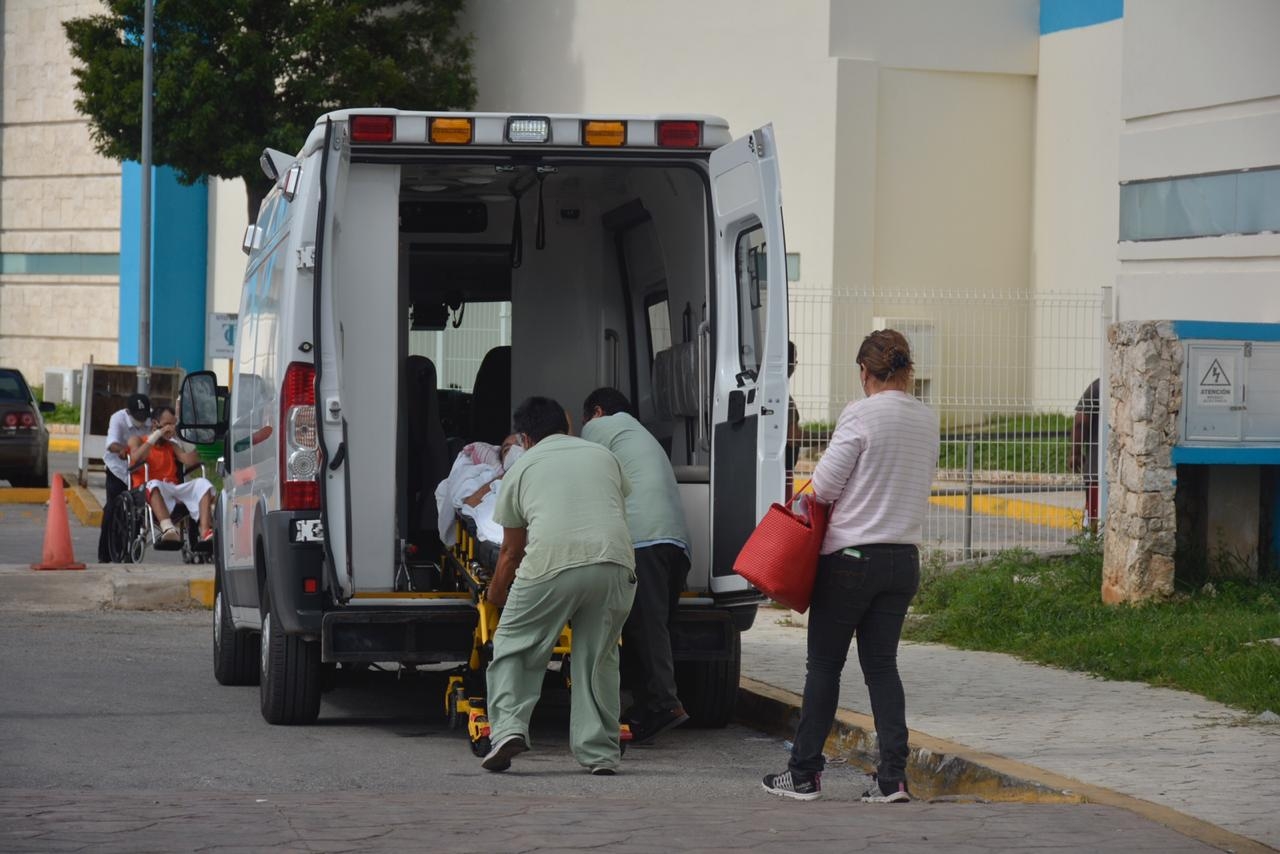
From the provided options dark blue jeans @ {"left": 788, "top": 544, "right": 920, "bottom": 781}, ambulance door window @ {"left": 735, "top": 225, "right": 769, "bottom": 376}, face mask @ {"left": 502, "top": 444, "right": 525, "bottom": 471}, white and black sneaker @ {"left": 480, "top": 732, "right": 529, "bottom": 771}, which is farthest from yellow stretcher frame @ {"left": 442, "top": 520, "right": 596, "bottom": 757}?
ambulance door window @ {"left": 735, "top": 225, "right": 769, "bottom": 376}

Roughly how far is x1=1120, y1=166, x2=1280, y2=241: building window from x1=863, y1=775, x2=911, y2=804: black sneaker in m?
7.72

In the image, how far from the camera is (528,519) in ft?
25.2

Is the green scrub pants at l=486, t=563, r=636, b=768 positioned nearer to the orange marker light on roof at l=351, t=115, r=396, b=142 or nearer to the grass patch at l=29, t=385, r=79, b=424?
the orange marker light on roof at l=351, t=115, r=396, b=142

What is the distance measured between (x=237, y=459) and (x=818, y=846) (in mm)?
4955

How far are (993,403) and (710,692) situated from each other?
325 inches

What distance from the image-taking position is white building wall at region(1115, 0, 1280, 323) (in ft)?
43.1

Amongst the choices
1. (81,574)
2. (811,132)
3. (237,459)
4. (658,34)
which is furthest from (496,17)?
(237,459)

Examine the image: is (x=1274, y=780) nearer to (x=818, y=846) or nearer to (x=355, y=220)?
(x=818, y=846)

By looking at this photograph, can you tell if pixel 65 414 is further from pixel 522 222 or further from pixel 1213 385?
pixel 1213 385

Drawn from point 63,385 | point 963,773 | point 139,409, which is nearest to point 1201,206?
point 963,773

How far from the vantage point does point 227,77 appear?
100 feet

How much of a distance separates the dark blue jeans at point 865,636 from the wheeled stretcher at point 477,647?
1.23 m

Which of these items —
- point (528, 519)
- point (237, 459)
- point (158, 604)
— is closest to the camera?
point (528, 519)

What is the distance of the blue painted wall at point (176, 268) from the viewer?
41.3 metres
